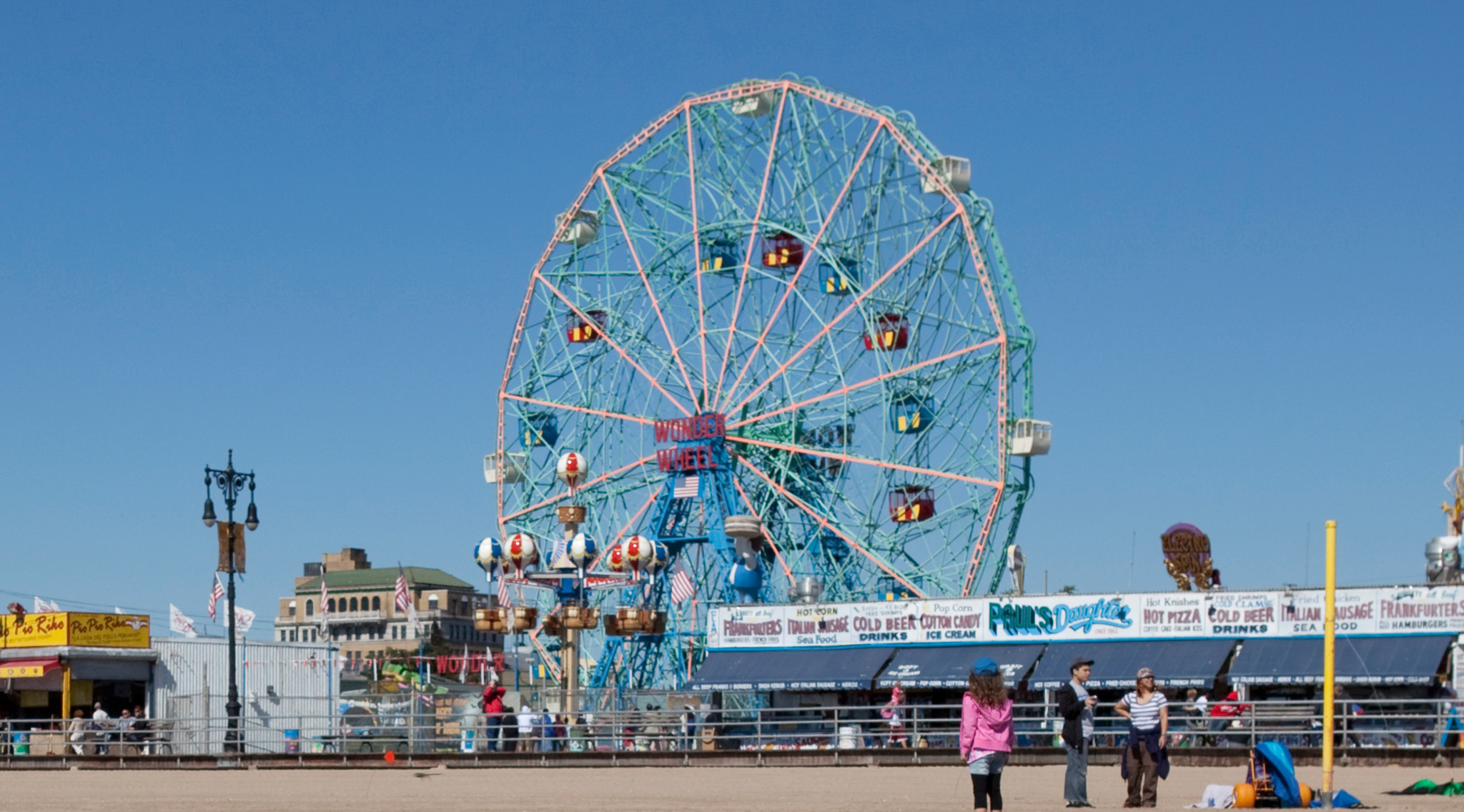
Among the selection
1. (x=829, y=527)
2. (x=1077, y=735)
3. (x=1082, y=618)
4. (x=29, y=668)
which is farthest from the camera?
(x=829, y=527)

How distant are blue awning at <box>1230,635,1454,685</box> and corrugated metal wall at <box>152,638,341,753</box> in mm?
18291

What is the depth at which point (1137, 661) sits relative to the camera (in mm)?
36094

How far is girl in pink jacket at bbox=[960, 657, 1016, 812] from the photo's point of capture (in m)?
14.1

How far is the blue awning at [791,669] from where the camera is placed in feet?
129

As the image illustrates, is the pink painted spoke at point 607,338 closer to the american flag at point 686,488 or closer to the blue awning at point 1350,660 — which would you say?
the american flag at point 686,488

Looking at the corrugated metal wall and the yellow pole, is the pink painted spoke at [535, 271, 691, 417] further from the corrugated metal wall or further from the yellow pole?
the yellow pole

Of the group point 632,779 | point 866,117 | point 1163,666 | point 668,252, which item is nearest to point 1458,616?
point 1163,666

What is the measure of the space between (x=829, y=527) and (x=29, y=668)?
20679mm

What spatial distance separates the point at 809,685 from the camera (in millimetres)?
39625

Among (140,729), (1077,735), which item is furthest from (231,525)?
(1077,735)

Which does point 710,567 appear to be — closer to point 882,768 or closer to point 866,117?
point 866,117

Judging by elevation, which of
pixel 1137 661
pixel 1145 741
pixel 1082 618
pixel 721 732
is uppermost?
pixel 1082 618

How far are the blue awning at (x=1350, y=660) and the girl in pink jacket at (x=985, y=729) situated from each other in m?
21.0

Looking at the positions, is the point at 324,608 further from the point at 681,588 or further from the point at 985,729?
the point at 985,729
